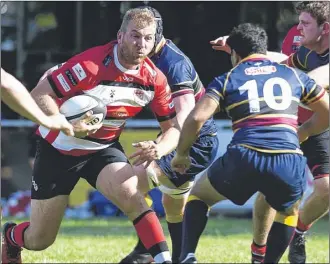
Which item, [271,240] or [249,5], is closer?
[271,240]

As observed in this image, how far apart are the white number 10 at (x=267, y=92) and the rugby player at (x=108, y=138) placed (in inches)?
31.0

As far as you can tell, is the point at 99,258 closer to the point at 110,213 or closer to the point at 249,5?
the point at 110,213

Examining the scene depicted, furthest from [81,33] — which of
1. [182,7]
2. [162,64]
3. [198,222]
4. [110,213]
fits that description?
[198,222]

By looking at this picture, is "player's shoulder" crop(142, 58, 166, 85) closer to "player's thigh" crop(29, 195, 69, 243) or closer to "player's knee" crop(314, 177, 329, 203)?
"player's thigh" crop(29, 195, 69, 243)

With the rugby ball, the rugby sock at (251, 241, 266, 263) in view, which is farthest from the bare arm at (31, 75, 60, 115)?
the rugby sock at (251, 241, 266, 263)

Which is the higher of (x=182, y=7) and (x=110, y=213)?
(x=182, y=7)

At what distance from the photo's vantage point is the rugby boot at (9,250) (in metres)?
7.80

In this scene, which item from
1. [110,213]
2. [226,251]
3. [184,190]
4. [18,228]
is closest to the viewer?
[18,228]

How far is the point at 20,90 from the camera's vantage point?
5.97 meters

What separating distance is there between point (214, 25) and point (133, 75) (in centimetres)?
853

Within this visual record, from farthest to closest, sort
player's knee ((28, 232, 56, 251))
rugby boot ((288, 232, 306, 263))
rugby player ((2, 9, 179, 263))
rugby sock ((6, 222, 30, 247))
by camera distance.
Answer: rugby boot ((288, 232, 306, 263)) → rugby sock ((6, 222, 30, 247)) → player's knee ((28, 232, 56, 251)) → rugby player ((2, 9, 179, 263))

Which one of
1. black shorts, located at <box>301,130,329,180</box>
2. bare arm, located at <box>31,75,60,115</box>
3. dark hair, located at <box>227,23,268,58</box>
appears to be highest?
dark hair, located at <box>227,23,268,58</box>


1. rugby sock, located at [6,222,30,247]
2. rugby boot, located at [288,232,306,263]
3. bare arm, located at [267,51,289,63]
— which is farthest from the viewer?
rugby boot, located at [288,232,306,263]

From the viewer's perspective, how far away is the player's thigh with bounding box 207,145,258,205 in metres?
6.64
